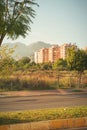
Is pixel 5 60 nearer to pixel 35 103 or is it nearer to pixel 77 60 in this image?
pixel 35 103

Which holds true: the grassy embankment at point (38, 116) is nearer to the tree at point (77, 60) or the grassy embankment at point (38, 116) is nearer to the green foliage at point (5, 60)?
the green foliage at point (5, 60)

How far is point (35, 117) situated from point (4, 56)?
272 centimetres

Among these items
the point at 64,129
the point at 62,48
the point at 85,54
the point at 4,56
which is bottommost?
the point at 64,129

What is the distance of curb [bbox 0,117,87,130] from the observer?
1012 cm

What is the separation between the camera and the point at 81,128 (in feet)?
34.0

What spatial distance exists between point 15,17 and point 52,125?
4542 millimetres

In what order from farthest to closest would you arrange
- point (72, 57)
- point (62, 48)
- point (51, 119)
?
point (62, 48), point (72, 57), point (51, 119)

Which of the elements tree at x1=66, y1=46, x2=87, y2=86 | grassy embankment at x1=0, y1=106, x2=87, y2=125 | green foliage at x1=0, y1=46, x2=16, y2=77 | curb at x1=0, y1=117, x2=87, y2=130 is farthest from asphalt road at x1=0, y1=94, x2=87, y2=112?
tree at x1=66, y1=46, x2=87, y2=86

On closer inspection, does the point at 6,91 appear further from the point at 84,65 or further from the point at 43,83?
the point at 84,65

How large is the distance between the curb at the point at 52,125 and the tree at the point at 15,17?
11.7ft

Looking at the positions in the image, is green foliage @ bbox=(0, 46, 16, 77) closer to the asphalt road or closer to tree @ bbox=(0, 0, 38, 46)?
tree @ bbox=(0, 0, 38, 46)

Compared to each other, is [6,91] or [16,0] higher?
[16,0]

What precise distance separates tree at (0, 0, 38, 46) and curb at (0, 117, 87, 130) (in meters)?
3.57

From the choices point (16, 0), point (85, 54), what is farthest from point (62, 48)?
point (16, 0)
